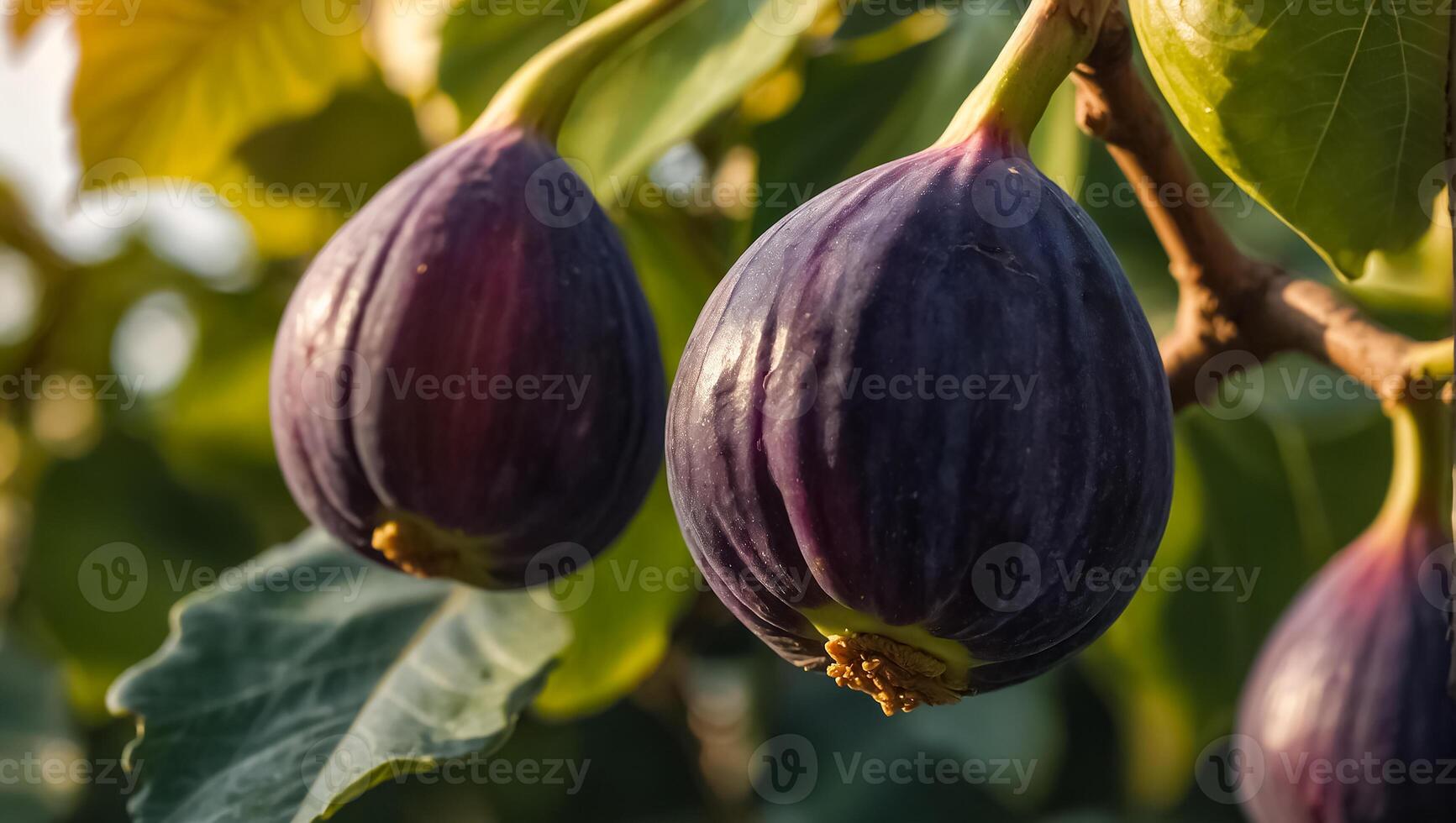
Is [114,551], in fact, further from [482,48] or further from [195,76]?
[482,48]

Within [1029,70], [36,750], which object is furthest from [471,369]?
[36,750]

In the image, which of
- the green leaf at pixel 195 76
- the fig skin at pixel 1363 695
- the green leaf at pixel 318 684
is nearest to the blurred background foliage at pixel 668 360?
the green leaf at pixel 195 76

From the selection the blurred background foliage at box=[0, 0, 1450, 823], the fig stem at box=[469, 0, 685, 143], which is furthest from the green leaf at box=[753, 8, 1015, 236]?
the fig stem at box=[469, 0, 685, 143]

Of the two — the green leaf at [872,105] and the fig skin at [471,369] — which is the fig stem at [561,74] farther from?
the green leaf at [872,105]

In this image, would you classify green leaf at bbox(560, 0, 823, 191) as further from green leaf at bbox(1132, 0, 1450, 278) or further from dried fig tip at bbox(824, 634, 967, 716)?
dried fig tip at bbox(824, 634, 967, 716)

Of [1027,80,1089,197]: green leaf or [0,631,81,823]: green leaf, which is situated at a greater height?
[1027,80,1089,197]: green leaf
